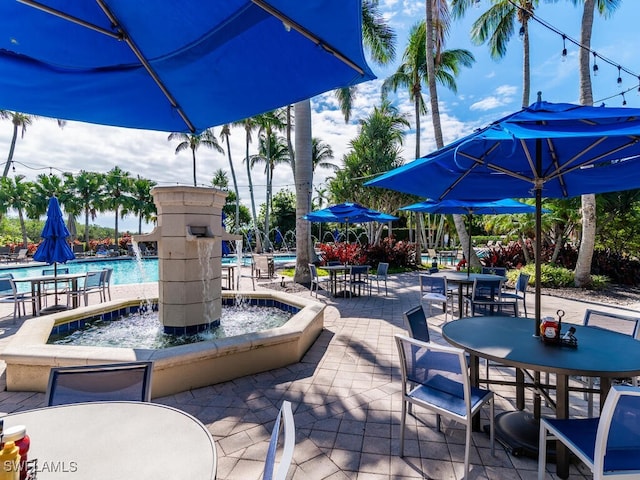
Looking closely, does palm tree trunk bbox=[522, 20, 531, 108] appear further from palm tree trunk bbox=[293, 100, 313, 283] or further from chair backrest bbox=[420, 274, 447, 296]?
chair backrest bbox=[420, 274, 447, 296]

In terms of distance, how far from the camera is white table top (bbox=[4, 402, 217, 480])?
1146mm

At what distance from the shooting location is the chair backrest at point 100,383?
1.77 meters

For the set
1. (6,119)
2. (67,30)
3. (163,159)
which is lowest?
(67,30)

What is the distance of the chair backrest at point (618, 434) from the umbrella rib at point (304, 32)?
87.9 inches

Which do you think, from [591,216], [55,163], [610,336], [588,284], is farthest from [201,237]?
[55,163]

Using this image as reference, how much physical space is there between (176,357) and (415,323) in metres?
2.36

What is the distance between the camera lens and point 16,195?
23.6m

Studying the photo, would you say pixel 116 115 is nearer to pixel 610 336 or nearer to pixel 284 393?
pixel 284 393

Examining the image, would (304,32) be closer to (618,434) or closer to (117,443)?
(117,443)

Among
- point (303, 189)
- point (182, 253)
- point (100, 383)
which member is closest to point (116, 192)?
point (303, 189)

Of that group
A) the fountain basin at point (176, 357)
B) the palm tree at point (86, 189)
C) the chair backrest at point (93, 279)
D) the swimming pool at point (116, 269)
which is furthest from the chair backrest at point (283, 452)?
the palm tree at point (86, 189)

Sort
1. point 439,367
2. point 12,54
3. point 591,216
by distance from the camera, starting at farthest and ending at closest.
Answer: point 591,216
point 439,367
point 12,54

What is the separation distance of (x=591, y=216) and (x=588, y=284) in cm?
202

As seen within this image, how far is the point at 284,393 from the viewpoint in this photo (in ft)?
10.8
